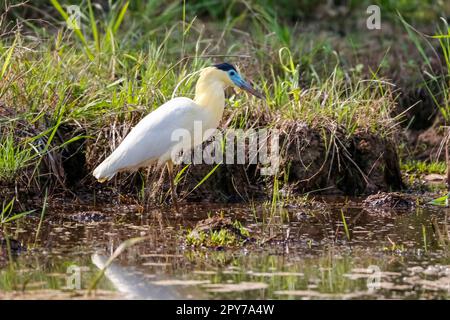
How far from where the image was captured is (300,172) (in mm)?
8367

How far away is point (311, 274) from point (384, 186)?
2860mm

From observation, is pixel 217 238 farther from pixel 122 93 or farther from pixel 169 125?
pixel 122 93

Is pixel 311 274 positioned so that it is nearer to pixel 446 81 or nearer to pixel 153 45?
pixel 153 45

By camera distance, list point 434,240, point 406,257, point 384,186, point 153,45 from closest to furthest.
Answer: point 406,257, point 434,240, point 384,186, point 153,45

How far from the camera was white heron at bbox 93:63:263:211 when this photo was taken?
24.5ft

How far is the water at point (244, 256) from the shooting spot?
5504 millimetres

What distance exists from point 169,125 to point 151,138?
18 centimetres

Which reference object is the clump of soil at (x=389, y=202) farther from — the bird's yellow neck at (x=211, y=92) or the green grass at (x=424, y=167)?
the bird's yellow neck at (x=211, y=92)

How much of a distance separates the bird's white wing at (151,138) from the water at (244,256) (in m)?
0.41

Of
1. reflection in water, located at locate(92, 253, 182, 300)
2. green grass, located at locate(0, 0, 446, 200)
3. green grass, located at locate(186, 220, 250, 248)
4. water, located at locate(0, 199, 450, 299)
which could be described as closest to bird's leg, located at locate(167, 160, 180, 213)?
water, located at locate(0, 199, 450, 299)

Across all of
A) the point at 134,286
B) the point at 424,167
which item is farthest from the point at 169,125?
the point at 424,167

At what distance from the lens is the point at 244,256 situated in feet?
20.6

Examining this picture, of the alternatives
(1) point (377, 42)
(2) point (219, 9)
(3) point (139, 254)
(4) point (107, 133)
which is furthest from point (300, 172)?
(2) point (219, 9)

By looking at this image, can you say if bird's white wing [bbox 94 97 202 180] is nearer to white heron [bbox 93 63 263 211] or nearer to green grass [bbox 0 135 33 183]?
white heron [bbox 93 63 263 211]
